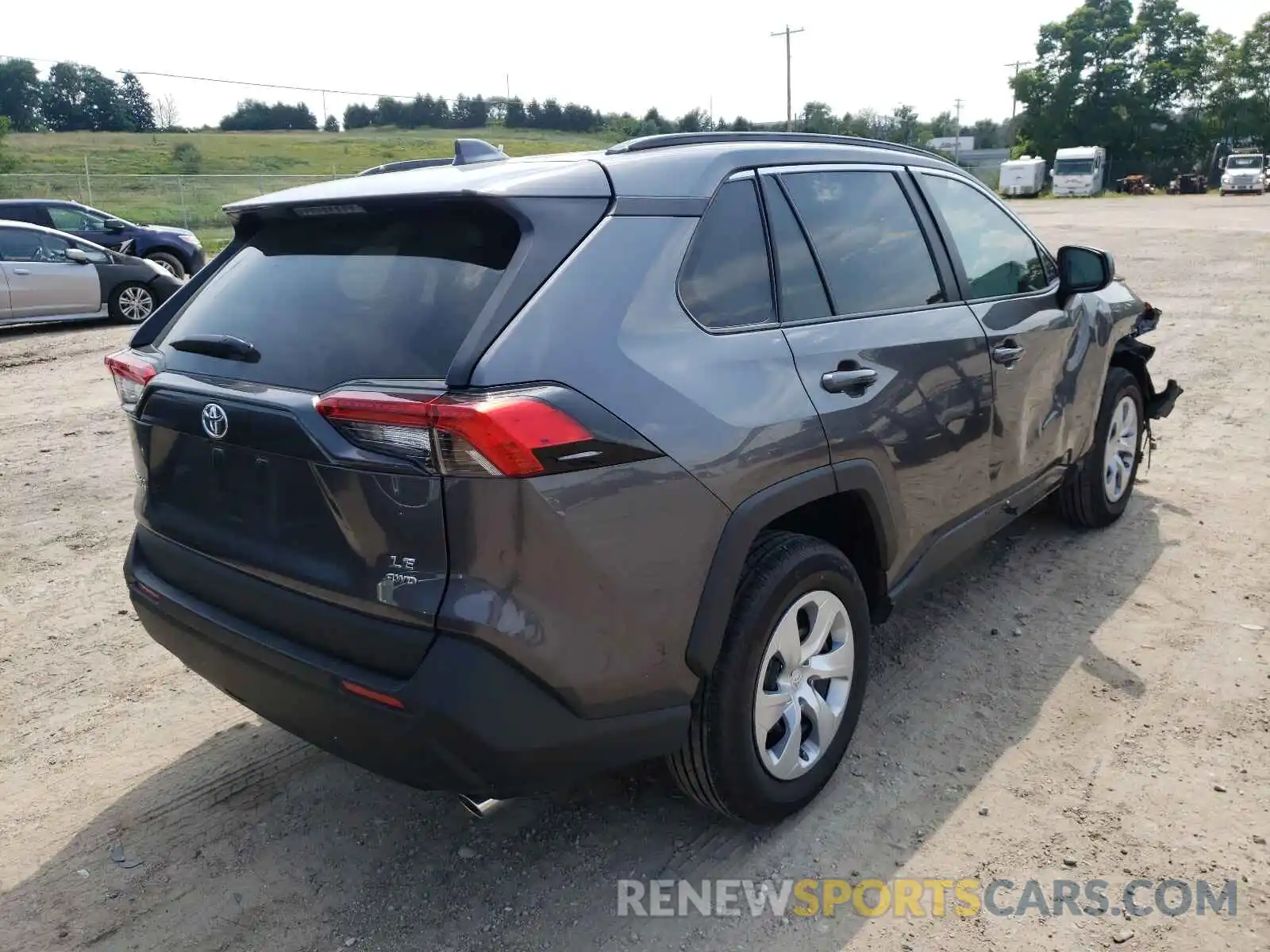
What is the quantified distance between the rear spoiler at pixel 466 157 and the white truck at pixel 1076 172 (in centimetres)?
5671

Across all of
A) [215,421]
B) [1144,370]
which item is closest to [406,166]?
[215,421]

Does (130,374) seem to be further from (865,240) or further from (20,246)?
(20,246)

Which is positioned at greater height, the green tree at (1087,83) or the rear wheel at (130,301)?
the green tree at (1087,83)

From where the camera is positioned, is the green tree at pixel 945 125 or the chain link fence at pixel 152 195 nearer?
the chain link fence at pixel 152 195

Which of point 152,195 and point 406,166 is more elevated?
point 152,195

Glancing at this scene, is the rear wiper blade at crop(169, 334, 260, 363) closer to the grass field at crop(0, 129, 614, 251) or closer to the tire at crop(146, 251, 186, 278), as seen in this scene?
the grass field at crop(0, 129, 614, 251)

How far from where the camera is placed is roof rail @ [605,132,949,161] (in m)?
2.76

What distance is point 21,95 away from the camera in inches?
2852

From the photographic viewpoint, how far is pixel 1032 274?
14.0 ft

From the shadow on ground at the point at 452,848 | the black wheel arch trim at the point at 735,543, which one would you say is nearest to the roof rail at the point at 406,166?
the black wheel arch trim at the point at 735,543

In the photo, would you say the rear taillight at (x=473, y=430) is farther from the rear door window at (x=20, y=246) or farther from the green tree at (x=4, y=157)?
the green tree at (x=4, y=157)

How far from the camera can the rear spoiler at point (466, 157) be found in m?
2.96

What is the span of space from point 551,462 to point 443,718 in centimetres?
60

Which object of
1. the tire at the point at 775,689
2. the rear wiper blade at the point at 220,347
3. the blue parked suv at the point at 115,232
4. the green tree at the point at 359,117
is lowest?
the tire at the point at 775,689
